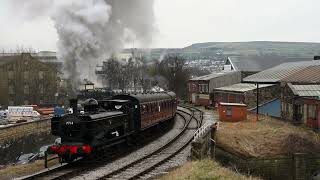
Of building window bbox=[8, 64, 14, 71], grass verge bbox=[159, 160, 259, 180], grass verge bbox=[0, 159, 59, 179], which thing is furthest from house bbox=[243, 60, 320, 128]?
building window bbox=[8, 64, 14, 71]

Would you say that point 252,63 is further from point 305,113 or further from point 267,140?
point 267,140

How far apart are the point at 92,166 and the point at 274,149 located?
43.1 feet

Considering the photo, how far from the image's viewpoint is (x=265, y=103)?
1745 inches

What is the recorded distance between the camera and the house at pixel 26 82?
7006 centimetres

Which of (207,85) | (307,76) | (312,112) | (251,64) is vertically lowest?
(312,112)

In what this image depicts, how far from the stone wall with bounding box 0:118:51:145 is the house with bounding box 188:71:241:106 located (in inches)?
934

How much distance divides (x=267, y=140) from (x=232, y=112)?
8.32m

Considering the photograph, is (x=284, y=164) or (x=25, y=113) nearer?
(x=284, y=164)

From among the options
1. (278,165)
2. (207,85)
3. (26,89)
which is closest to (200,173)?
(278,165)

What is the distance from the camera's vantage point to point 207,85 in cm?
6184

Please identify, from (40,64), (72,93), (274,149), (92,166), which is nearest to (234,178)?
(92,166)

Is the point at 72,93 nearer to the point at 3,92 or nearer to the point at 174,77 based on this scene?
the point at 3,92

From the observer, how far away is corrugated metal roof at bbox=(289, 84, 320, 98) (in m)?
34.6

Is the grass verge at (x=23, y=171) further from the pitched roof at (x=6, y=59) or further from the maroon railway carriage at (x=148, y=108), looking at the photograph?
the pitched roof at (x=6, y=59)
